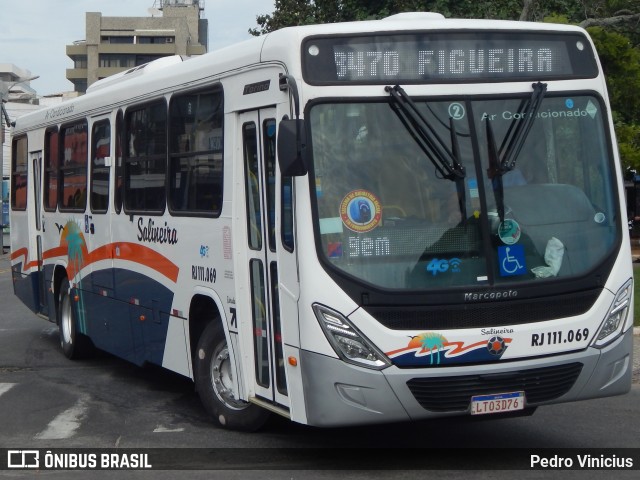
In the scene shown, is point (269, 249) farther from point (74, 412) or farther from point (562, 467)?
point (74, 412)

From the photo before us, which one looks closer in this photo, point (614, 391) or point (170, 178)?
point (614, 391)

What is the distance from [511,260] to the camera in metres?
7.46

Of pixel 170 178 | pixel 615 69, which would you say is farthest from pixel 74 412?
pixel 615 69

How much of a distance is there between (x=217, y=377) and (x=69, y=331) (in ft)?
16.3

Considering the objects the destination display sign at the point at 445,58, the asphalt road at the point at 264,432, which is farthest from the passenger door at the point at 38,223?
the destination display sign at the point at 445,58

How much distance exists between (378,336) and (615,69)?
22.5m

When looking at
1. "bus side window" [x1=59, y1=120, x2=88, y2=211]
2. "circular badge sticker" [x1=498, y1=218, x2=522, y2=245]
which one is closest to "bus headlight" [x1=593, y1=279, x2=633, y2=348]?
"circular badge sticker" [x1=498, y1=218, x2=522, y2=245]

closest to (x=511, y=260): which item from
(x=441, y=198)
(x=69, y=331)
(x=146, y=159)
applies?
(x=441, y=198)

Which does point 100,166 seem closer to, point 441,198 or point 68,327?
point 68,327

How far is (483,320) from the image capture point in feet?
24.0

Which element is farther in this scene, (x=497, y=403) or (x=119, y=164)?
(x=119, y=164)

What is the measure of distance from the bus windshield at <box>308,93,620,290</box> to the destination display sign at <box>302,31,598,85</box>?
19 centimetres

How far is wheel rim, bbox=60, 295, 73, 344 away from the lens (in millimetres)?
13690

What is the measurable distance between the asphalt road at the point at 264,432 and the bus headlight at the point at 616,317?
92cm
